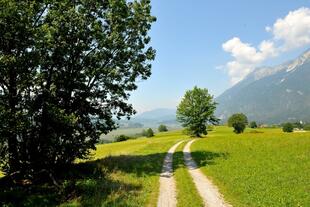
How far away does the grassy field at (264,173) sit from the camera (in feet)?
68.8

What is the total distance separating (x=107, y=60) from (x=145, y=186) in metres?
14.3

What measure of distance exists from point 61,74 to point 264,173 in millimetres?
19477

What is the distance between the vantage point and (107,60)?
116ft

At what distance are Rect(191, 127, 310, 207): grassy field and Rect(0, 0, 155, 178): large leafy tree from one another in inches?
487

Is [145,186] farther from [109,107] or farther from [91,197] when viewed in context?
[109,107]

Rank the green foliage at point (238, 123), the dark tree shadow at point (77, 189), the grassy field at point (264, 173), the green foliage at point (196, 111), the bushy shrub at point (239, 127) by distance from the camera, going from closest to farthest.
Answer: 1. the grassy field at point (264, 173)
2. the dark tree shadow at point (77, 189)
3. the green foliage at point (196, 111)
4. the bushy shrub at point (239, 127)
5. the green foliage at point (238, 123)

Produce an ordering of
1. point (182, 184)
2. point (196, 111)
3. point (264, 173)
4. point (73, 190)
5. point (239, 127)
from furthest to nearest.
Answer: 1. point (239, 127)
2. point (196, 111)
3. point (264, 173)
4. point (182, 184)
5. point (73, 190)

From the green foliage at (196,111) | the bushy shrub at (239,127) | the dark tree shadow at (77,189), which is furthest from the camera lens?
the bushy shrub at (239,127)

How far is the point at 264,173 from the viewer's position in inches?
1133

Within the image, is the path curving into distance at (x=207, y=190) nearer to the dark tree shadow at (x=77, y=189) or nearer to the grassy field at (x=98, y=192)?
the grassy field at (x=98, y=192)

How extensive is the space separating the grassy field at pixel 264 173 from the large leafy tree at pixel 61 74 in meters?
12.4

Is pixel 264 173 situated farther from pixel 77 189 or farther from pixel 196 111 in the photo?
pixel 196 111

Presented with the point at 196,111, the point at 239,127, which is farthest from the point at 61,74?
the point at 239,127

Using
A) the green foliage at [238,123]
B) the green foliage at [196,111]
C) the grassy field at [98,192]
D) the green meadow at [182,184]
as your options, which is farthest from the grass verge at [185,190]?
the green foliage at [238,123]
